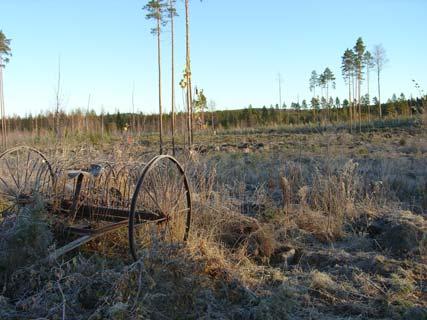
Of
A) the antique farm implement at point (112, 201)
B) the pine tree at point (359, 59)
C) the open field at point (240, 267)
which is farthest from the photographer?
the pine tree at point (359, 59)

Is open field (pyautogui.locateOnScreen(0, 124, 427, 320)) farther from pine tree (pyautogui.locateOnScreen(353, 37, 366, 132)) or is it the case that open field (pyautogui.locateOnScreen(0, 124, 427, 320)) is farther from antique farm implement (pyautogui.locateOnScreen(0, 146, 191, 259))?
pine tree (pyautogui.locateOnScreen(353, 37, 366, 132))

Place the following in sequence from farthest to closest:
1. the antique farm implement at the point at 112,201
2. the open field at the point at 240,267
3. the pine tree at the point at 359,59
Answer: the pine tree at the point at 359,59, the antique farm implement at the point at 112,201, the open field at the point at 240,267

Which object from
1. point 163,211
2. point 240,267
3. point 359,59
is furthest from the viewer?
point 359,59

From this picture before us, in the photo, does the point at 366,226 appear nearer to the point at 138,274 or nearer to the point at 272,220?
the point at 272,220

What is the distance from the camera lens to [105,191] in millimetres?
5199

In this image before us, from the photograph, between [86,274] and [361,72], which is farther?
[361,72]

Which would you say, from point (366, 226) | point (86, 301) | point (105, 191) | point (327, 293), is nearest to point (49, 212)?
point (105, 191)

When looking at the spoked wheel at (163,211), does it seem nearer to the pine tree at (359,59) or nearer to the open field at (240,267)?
the open field at (240,267)

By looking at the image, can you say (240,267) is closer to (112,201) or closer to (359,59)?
(112,201)

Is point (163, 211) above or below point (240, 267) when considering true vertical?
above

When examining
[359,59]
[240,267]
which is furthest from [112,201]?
[359,59]

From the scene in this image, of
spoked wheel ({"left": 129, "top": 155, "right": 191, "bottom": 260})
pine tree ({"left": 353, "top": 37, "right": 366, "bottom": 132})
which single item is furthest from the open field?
pine tree ({"left": 353, "top": 37, "right": 366, "bottom": 132})

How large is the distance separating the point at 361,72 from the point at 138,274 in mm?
47234

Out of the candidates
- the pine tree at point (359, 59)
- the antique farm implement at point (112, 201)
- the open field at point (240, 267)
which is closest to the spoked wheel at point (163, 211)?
the antique farm implement at point (112, 201)
